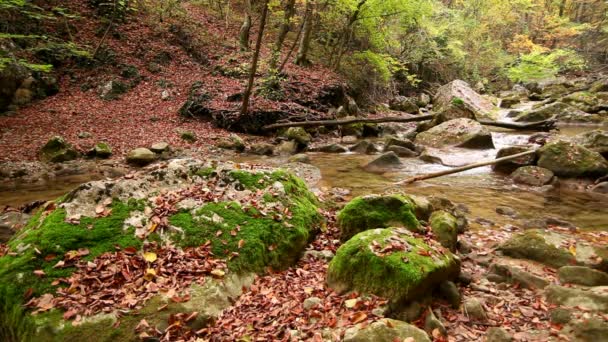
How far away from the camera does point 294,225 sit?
17.3ft

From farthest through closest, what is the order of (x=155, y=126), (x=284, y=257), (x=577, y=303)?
(x=155, y=126)
(x=284, y=257)
(x=577, y=303)

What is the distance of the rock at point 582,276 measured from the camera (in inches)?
170

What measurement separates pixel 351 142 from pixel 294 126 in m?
2.68

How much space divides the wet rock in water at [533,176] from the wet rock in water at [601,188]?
0.95m

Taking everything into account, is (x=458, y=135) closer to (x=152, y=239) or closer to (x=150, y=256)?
(x=152, y=239)

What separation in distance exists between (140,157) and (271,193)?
7587 millimetres

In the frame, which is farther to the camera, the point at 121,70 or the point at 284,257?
the point at 121,70

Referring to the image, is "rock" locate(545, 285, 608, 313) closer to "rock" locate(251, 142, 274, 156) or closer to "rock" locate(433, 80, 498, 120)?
→ "rock" locate(251, 142, 274, 156)

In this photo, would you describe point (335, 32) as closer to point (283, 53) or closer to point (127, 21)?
point (283, 53)

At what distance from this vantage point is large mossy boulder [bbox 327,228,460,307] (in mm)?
3844

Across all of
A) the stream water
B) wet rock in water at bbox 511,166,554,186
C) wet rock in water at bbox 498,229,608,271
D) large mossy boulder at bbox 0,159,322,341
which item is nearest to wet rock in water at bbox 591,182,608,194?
the stream water

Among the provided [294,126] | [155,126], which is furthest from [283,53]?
[155,126]

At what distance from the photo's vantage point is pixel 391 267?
3930 mm

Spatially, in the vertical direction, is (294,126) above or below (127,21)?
below
